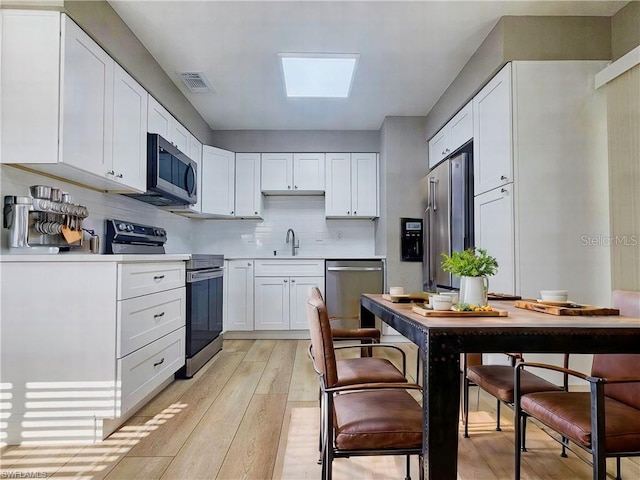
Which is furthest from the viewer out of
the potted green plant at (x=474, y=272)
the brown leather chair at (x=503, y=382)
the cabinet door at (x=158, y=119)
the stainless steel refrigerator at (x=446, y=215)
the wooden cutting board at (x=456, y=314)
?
the stainless steel refrigerator at (x=446, y=215)

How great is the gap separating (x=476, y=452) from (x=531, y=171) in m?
1.79

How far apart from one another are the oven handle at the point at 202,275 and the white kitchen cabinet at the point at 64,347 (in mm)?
1074

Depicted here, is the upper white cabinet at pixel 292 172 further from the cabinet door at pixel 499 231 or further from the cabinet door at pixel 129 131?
the cabinet door at pixel 499 231

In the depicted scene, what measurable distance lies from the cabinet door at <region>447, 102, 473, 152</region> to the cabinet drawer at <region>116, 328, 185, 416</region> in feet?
9.40

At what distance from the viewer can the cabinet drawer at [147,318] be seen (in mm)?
2158

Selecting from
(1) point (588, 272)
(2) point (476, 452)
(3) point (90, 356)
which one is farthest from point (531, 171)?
(3) point (90, 356)

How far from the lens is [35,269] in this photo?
2051 millimetres

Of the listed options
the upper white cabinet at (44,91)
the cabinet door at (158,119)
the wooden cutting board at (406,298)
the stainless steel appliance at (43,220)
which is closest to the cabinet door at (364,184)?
the cabinet door at (158,119)

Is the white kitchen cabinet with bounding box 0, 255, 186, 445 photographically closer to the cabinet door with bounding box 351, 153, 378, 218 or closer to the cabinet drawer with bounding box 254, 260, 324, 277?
the cabinet drawer with bounding box 254, 260, 324, 277

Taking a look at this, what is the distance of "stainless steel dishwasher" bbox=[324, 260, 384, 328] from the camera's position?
462 centimetres

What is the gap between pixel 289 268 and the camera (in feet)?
15.4

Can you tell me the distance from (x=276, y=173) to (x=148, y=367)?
10.3 feet

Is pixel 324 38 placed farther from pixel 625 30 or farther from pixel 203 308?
pixel 203 308

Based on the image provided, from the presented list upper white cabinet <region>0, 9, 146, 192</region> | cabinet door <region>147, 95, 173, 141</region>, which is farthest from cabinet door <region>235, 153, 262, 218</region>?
upper white cabinet <region>0, 9, 146, 192</region>
